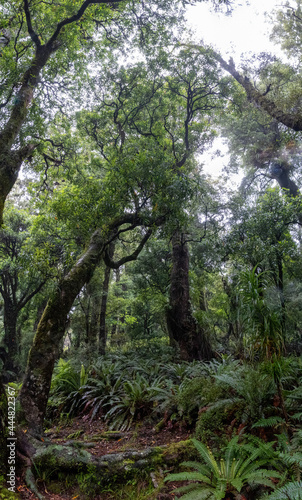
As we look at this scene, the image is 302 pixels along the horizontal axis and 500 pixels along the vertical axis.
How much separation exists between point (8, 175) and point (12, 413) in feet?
14.7

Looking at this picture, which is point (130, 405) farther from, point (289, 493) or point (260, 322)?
point (289, 493)

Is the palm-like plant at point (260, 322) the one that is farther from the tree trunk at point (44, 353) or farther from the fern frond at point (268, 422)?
the tree trunk at point (44, 353)

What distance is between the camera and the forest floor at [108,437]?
3.22 m

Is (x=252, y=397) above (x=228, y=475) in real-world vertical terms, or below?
above

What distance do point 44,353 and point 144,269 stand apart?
8730 mm

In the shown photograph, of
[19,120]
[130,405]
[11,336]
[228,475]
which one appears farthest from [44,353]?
[11,336]

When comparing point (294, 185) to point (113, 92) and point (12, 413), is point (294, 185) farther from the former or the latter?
point (12, 413)

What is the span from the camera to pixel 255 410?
380cm

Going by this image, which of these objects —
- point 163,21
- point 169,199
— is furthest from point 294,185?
point 169,199

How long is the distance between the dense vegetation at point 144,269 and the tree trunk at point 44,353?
2 cm

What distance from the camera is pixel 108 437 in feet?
16.5

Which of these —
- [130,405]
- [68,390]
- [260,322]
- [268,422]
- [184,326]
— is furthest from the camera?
[184,326]

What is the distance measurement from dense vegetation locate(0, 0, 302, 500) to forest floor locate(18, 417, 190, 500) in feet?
0.19

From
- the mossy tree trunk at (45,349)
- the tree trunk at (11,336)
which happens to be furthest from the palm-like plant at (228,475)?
the tree trunk at (11,336)
